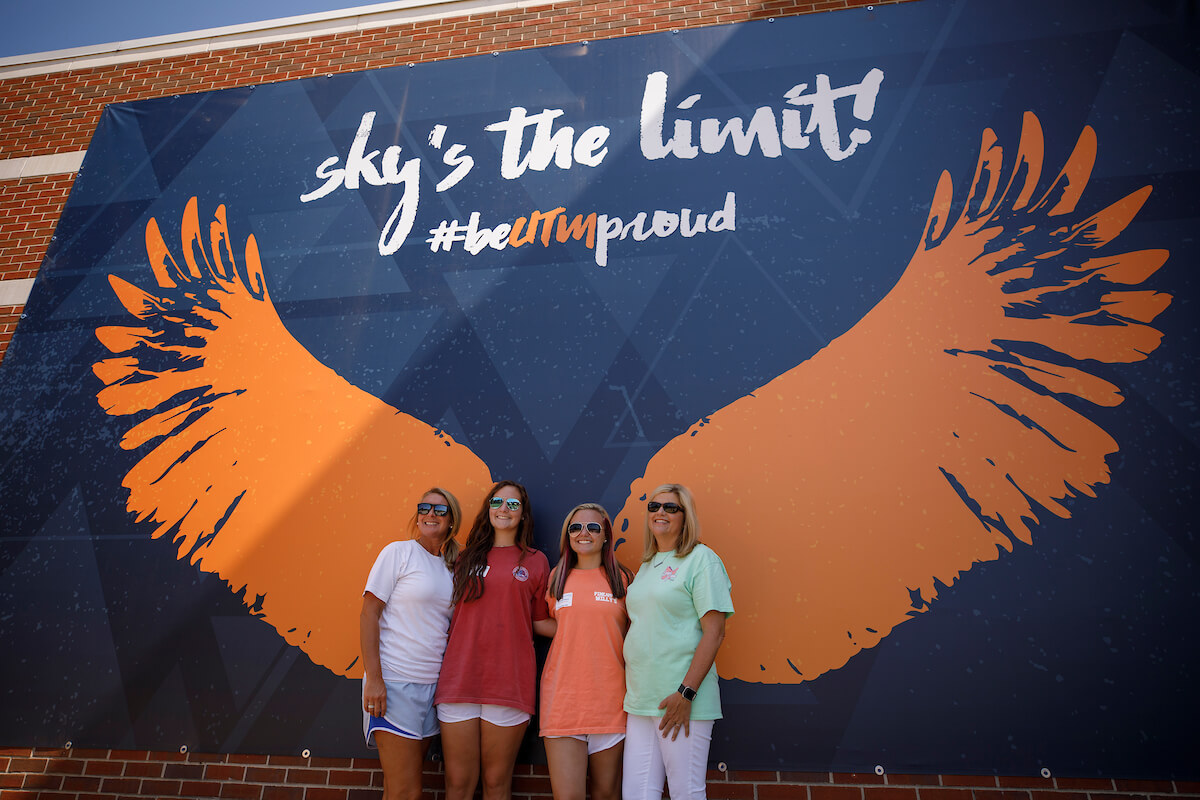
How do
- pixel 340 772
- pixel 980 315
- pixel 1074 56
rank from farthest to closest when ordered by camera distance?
pixel 1074 56 < pixel 980 315 < pixel 340 772

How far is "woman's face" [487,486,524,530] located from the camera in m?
3.05

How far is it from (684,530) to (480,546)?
927 mm

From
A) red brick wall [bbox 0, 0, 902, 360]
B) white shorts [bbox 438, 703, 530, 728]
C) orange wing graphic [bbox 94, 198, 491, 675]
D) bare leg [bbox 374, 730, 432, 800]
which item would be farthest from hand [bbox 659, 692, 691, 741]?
red brick wall [bbox 0, 0, 902, 360]

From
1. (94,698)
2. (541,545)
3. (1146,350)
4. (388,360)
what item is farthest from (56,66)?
(1146,350)

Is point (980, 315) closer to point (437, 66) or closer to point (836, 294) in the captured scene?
point (836, 294)

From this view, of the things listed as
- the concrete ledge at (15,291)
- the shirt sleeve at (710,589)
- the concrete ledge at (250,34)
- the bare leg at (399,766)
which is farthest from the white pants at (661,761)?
the concrete ledge at (15,291)

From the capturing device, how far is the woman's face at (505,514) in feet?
10.0

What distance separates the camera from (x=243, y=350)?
13.0 feet

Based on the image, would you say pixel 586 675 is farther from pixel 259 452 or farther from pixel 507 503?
pixel 259 452

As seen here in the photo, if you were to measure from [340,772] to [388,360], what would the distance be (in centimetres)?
206

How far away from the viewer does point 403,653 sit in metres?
2.77

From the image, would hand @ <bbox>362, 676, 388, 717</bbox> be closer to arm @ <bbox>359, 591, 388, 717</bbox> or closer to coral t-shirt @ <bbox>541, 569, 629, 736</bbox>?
arm @ <bbox>359, 591, 388, 717</bbox>

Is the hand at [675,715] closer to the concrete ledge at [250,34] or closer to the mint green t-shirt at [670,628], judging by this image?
the mint green t-shirt at [670,628]

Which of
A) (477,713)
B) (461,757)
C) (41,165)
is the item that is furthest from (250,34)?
(461,757)
